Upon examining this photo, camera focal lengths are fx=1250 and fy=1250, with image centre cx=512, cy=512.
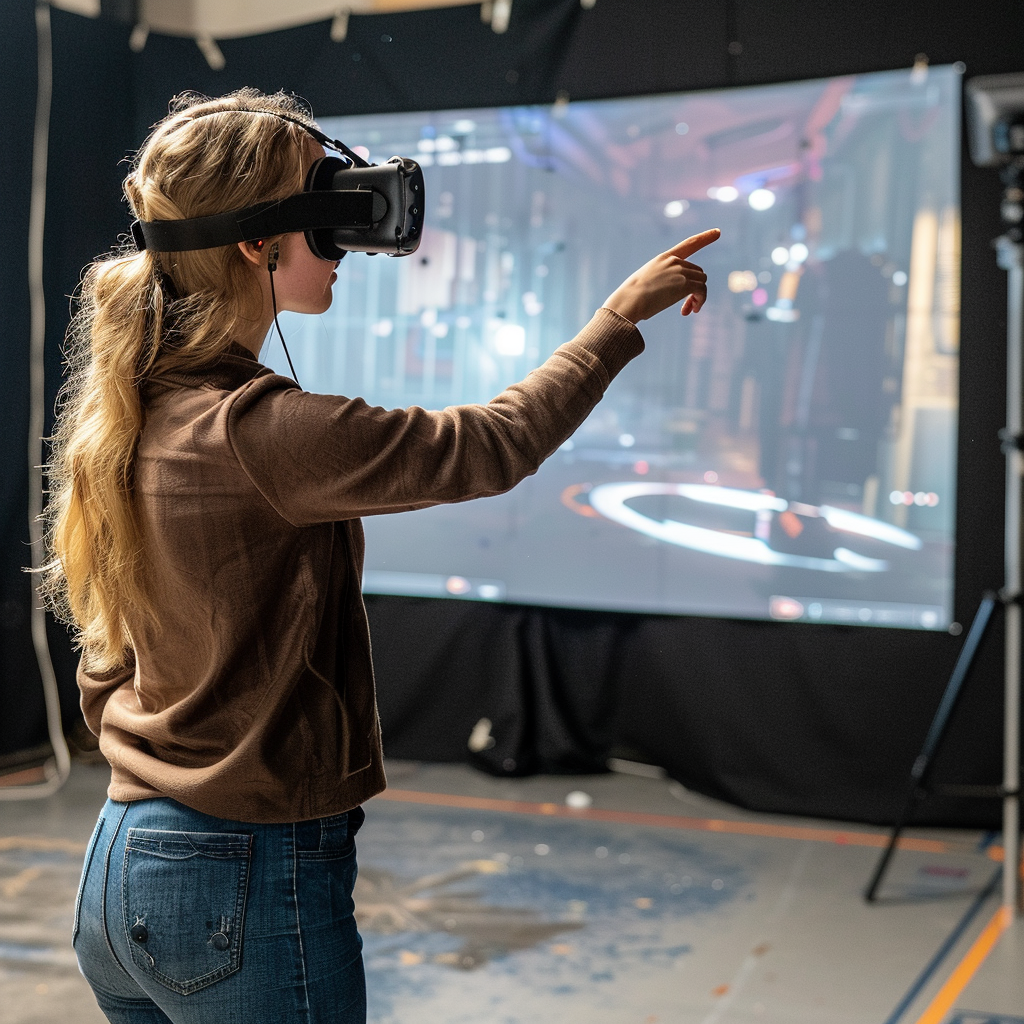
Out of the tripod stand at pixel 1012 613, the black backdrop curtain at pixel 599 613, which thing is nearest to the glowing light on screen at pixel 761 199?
the black backdrop curtain at pixel 599 613

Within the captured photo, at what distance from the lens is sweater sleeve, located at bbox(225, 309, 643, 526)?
2.92 feet

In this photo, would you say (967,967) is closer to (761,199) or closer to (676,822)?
(676,822)

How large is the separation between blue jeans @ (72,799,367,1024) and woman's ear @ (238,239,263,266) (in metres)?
0.43

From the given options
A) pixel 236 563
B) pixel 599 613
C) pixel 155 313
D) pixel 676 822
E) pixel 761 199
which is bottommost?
pixel 676 822

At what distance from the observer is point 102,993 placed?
3.32 feet

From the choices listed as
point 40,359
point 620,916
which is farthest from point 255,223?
point 40,359

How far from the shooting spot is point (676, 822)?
3707 mm

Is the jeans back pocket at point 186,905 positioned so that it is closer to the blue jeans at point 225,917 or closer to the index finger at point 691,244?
the blue jeans at point 225,917

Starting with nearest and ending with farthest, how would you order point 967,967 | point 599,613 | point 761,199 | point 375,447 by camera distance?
1. point 375,447
2. point 967,967
3. point 761,199
4. point 599,613

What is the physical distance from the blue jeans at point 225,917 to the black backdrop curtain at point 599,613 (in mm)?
3009

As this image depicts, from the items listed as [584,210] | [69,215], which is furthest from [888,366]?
[69,215]

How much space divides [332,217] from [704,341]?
301cm


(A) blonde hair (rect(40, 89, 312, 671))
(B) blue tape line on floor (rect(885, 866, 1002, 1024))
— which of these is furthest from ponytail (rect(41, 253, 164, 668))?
(B) blue tape line on floor (rect(885, 866, 1002, 1024))

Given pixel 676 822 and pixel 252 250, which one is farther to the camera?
pixel 676 822
